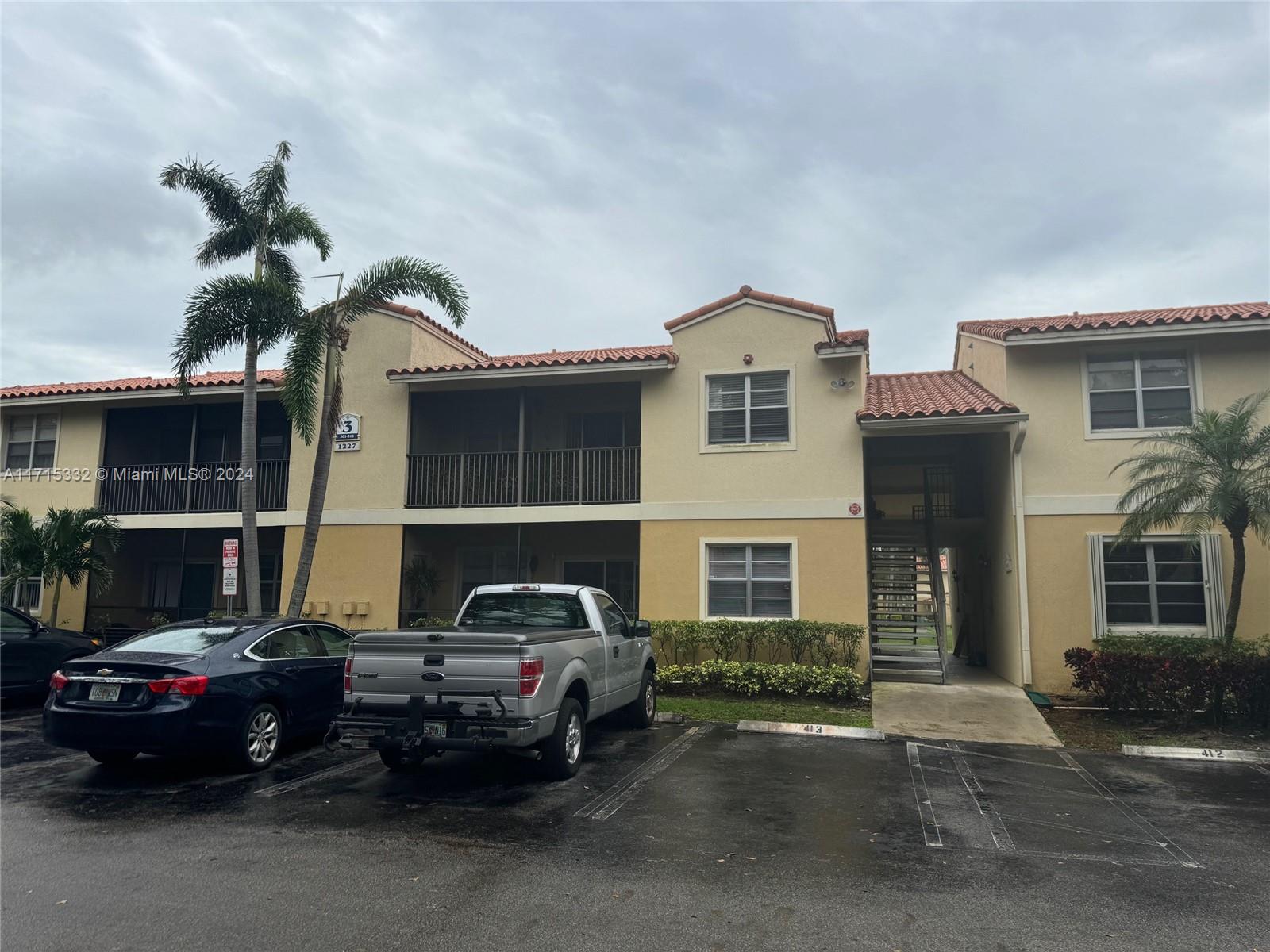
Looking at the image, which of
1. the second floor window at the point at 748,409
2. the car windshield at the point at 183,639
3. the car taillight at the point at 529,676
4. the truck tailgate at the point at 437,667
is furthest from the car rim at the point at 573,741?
the second floor window at the point at 748,409

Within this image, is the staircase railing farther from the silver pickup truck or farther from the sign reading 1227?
the sign reading 1227

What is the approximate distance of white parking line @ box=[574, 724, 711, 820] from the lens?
689 cm

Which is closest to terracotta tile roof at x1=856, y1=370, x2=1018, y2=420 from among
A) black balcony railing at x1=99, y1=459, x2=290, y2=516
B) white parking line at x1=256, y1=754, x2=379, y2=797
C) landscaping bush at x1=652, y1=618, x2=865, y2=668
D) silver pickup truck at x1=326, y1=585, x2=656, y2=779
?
landscaping bush at x1=652, y1=618, x2=865, y2=668

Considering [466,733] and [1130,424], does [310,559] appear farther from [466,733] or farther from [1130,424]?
[1130,424]

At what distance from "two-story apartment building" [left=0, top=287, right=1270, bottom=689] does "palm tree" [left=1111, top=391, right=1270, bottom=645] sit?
1.51 meters

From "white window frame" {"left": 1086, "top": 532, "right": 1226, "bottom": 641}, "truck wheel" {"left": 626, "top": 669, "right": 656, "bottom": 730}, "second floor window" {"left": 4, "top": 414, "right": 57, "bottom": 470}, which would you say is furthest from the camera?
"second floor window" {"left": 4, "top": 414, "right": 57, "bottom": 470}

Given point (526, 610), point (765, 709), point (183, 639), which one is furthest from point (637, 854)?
point (765, 709)

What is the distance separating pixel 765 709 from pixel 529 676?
5.62 meters

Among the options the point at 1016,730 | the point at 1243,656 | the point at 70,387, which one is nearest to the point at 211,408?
the point at 70,387

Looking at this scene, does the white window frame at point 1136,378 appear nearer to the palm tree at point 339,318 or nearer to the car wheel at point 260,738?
the palm tree at point 339,318

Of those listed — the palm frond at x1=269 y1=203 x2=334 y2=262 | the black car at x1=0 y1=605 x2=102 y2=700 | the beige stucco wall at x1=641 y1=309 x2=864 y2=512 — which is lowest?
the black car at x1=0 y1=605 x2=102 y2=700

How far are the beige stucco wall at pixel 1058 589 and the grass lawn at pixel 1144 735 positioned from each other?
1.42 metres

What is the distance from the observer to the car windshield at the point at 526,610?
30.0ft

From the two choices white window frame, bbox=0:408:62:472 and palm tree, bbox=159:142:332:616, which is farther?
white window frame, bbox=0:408:62:472
